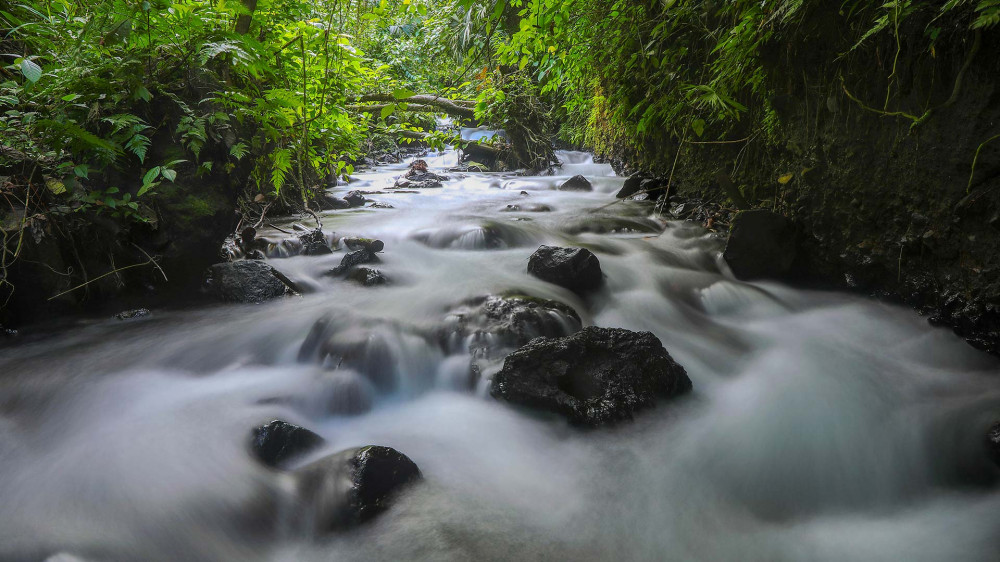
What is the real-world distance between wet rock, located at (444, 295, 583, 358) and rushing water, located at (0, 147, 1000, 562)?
0.12 m

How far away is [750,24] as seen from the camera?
3180 millimetres

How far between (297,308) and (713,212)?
398 centimetres

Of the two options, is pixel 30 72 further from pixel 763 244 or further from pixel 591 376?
pixel 763 244

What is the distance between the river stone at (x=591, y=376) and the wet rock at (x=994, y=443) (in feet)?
3.80

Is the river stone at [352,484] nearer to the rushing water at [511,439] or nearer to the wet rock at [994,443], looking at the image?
the rushing water at [511,439]

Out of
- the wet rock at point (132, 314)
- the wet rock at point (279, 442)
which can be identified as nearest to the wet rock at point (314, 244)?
the wet rock at point (132, 314)

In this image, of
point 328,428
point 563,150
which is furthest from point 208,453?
point 563,150

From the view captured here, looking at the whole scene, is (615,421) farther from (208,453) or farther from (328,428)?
(208,453)

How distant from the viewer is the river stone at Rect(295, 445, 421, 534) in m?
1.79

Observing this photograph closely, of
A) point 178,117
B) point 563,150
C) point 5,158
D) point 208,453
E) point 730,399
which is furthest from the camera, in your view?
point 563,150

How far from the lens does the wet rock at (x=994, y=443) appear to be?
6.38ft

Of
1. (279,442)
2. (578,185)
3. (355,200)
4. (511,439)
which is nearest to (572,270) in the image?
(511,439)

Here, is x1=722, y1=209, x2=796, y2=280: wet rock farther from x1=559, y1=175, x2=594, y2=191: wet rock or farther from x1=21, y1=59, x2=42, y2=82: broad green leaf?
x1=559, y1=175, x2=594, y2=191: wet rock

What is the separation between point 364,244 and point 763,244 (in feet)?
11.2
